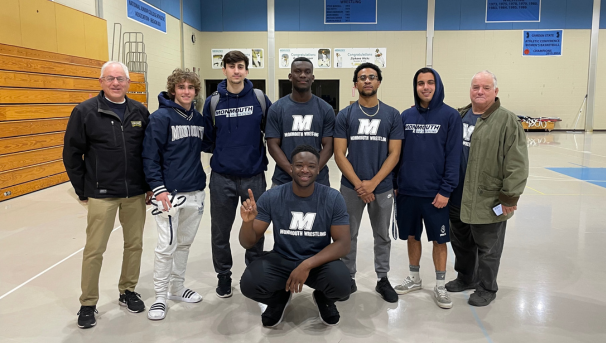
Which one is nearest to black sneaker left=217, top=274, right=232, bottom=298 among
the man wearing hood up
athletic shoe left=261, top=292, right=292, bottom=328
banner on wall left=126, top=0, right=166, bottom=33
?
the man wearing hood up

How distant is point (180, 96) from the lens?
3051 millimetres

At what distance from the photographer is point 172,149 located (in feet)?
9.96

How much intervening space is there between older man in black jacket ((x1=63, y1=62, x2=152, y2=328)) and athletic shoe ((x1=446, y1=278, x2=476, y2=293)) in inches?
99.5

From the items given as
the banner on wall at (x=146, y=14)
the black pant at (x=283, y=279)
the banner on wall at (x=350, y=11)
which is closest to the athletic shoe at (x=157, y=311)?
the black pant at (x=283, y=279)

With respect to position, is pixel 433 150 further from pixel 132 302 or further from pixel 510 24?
pixel 510 24

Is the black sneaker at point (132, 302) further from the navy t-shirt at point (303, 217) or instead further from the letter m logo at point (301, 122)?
the letter m logo at point (301, 122)

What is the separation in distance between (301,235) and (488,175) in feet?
4.75

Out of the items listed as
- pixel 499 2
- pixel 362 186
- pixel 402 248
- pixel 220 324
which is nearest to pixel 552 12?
pixel 499 2

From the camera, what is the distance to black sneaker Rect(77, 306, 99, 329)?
9.35ft

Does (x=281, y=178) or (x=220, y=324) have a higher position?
(x=281, y=178)

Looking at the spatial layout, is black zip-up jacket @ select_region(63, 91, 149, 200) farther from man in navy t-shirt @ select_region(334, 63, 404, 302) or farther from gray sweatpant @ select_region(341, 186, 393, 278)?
gray sweatpant @ select_region(341, 186, 393, 278)

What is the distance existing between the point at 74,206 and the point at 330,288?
494cm

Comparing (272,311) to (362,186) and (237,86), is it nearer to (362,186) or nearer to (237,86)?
(362,186)

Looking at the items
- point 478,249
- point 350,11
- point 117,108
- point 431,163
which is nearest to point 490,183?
point 431,163
